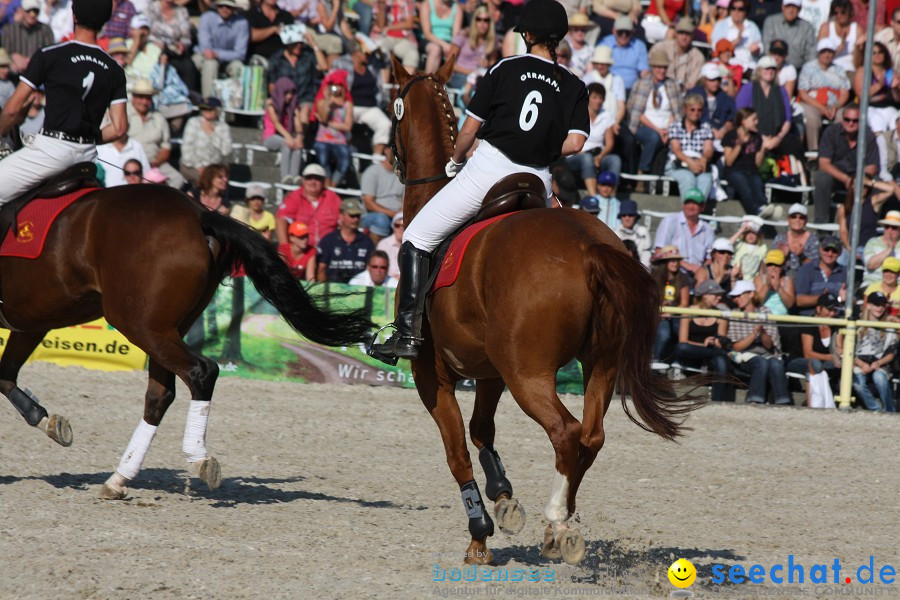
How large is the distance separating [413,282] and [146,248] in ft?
6.50

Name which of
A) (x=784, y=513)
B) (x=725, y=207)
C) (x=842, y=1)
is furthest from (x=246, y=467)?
(x=842, y=1)

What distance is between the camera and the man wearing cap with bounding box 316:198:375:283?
14398 mm

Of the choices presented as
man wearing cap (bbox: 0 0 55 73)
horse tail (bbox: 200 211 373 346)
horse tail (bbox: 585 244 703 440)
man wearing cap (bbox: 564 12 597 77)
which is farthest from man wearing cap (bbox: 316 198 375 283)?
horse tail (bbox: 585 244 703 440)

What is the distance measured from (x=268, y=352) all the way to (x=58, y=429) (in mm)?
5543

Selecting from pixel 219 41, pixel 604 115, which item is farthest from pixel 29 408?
pixel 219 41

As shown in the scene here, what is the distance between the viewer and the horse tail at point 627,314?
5895 mm

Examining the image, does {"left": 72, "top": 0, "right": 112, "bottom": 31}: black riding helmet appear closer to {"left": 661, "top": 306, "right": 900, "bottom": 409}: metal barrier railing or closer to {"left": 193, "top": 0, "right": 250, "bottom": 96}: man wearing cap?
{"left": 661, "top": 306, "right": 900, "bottom": 409}: metal barrier railing

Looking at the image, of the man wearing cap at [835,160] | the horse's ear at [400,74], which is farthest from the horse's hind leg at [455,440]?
the man wearing cap at [835,160]

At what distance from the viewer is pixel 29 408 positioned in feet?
27.0

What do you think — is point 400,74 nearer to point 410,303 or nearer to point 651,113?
point 410,303

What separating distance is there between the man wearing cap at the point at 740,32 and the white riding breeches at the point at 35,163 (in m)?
12.2

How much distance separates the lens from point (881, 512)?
28.5 ft

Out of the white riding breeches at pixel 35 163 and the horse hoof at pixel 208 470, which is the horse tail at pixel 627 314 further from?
the white riding breeches at pixel 35 163

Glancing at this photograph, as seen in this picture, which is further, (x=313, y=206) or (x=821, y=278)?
(x=313, y=206)
